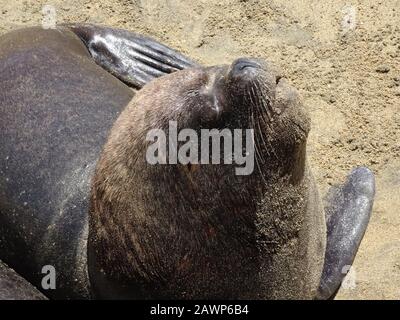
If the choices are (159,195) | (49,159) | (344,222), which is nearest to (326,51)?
(344,222)

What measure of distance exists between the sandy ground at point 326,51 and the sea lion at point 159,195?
A: 42 centimetres

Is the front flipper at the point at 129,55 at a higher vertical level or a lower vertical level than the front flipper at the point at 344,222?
higher

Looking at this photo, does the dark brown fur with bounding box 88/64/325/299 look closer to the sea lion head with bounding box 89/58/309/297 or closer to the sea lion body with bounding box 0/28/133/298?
the sea lion head with bounding box 89/58/309/297

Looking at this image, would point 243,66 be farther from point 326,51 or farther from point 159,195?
point 326,51

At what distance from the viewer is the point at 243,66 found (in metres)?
2.59

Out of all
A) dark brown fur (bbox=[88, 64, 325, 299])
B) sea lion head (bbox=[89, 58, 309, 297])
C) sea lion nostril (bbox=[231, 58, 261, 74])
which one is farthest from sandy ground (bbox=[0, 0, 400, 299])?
sea lion nostril (bbox=[231, 58, 261, 74])

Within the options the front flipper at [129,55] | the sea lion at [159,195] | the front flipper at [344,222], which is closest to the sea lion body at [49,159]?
the sea lion at [159,195]

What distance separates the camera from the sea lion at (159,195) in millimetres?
2664

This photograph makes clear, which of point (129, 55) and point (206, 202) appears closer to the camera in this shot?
point (206, 202)

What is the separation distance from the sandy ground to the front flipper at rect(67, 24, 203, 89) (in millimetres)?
415

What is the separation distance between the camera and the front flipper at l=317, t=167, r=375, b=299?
146 inches

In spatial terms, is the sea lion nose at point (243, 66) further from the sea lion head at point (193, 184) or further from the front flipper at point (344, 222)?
the front flipper at point (344, 222)

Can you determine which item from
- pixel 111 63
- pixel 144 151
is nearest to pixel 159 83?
pixel 144 151

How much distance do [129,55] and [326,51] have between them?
1.08 m
